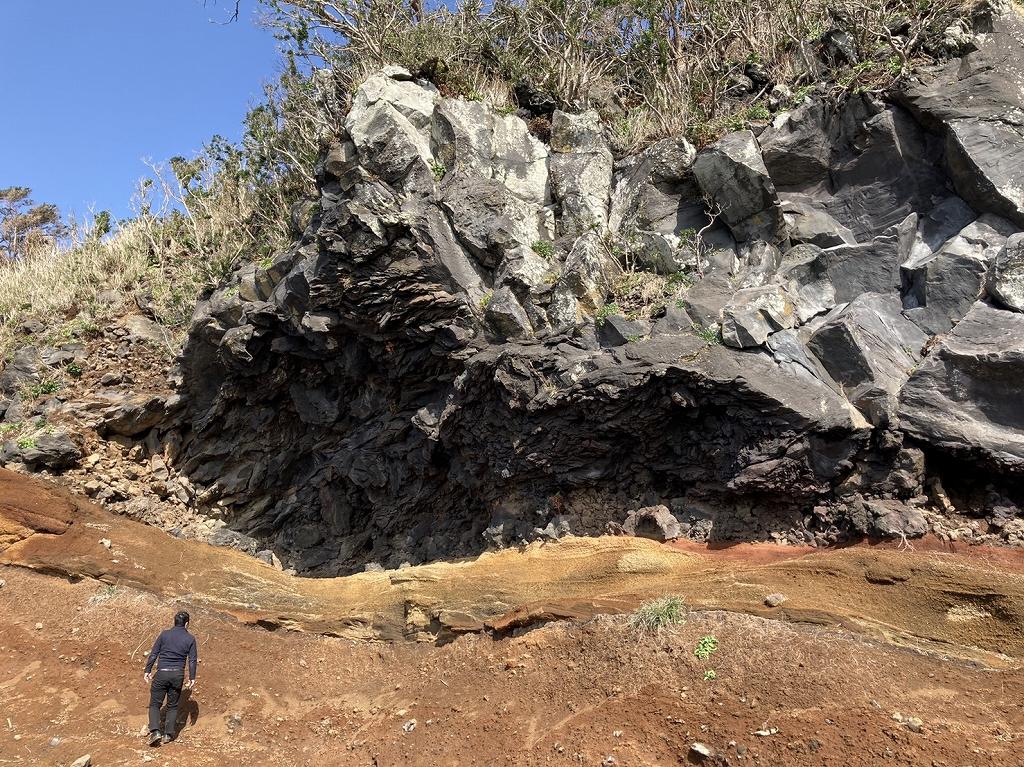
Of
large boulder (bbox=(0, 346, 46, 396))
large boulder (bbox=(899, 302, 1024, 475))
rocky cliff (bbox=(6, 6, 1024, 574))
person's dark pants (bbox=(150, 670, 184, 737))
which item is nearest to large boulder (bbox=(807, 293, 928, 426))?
rocky cliff (bbox=(6, 6, 1024, 574))

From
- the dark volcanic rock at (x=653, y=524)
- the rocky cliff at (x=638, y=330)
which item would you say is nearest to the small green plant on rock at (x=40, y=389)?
the rocky cliff at (x=638, y=330)

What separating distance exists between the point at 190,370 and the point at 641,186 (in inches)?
308

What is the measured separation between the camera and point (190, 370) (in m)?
11.6

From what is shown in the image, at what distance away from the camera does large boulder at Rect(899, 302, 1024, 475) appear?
6.02 metres

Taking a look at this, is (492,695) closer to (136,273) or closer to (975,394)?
(975,394)

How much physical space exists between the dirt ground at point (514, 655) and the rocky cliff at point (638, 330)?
69 centimetres

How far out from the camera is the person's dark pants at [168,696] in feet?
22.7

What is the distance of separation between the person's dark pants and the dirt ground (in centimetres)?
23

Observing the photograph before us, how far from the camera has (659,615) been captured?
6.36 meters

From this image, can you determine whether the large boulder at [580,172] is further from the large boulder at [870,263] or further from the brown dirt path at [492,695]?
the brown dirt path at [492,695]

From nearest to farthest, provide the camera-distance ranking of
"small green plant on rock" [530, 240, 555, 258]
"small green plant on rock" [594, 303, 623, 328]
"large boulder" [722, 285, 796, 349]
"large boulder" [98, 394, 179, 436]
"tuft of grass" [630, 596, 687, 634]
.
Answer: "tuft of grass" [630, 596, 687, 634], "large boulder" [722, 285, 796, 349], "small green plant on rock" [594, 303, 623, 328], "small green plant on rock" [530, 240, 555, 258], "large boulder" [98, 394, 179, 436]

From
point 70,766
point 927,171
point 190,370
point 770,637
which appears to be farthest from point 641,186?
point 70,766

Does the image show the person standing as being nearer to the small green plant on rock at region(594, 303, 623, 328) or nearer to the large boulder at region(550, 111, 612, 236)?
the small green plant on rock at region(594, 303, 623, 328)

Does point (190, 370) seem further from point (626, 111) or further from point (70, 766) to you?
point (626, 111)
